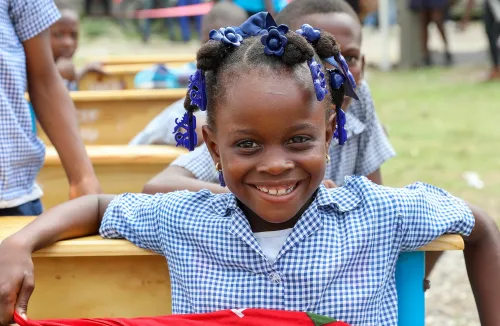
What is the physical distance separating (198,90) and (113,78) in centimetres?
462

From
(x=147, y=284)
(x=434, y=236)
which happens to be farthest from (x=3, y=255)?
(x=434, y=236)

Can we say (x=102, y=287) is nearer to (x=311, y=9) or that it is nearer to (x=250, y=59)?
(x=250, y=59)

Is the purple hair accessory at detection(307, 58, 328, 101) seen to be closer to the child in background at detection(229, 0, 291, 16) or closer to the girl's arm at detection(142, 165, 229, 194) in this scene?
the girl's arm at detection(142, 165, 229, 194)

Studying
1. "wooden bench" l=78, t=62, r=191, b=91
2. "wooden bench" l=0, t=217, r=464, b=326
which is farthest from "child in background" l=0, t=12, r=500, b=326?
"wooden bench" l=78, t=62, r=191, b=91

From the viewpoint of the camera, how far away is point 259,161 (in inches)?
81.7

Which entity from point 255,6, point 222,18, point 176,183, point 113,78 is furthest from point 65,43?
point 176,183

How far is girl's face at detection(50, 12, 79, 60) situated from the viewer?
640 cm

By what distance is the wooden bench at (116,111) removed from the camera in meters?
4.97

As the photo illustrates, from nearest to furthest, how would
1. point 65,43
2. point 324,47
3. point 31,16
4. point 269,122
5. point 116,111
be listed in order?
point 269,122, point 324,47, point 31,16, point 116,111, point 65,43

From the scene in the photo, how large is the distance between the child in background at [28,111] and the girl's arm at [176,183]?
0.23 m

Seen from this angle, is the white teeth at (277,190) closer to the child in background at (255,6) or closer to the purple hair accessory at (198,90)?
the purple hair accessory at (198,90)

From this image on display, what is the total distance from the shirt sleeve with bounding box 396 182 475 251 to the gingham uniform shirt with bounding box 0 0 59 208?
1.27 m

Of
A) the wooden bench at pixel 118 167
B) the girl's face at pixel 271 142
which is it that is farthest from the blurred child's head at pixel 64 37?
the girl's face at pixel 271 142

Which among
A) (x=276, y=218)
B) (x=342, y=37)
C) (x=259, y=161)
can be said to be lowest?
(x=276, y=218)
